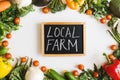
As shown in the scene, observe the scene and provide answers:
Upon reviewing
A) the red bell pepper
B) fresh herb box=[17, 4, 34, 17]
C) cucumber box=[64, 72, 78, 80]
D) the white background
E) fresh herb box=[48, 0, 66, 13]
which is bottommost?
cucumber box=[64, 72, 78, 80]

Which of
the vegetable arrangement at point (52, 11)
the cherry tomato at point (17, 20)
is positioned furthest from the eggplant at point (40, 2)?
the cherry tomato at point (17, 20)

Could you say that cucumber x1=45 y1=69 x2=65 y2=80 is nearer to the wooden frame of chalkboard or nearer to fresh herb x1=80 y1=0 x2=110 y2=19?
the wooden frame of chalkboard

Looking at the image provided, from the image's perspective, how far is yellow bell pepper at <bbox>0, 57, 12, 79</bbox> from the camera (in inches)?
57.5

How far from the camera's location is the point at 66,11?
5.08 ft

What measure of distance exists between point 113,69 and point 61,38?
0.30 meters

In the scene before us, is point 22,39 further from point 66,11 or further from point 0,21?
point 66,11

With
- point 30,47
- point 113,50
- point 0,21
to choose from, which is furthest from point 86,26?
point 0,21

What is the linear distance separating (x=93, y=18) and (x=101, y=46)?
15cm

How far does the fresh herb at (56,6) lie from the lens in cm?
153

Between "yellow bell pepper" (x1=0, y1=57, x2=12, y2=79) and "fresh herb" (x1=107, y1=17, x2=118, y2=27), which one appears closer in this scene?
"yellow bell pepper" (x1=0, y1=57, x2=12, y2=79)

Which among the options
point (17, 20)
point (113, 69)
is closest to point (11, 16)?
point (17, 20)

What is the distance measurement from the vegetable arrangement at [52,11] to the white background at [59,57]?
0.08 ft

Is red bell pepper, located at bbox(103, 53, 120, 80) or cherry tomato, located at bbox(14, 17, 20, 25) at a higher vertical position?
cherry tomato, located at bbox(14, 17, 20, 25)

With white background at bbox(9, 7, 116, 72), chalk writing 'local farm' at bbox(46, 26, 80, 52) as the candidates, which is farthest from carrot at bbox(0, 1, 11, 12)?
chalk writing 'local farm' at bbox(46, 26, 80, 52)
